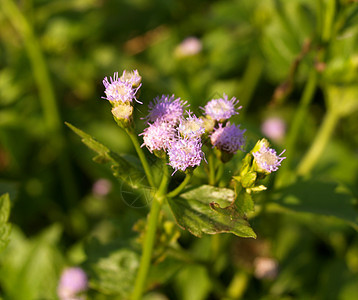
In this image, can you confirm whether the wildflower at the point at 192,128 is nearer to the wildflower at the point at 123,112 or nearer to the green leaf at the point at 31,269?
the wildflower at the point at 123,112

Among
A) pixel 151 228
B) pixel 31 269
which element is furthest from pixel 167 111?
pixel 31 269

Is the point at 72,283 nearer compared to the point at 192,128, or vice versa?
the point at 192,128

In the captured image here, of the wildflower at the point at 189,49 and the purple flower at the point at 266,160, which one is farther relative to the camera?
the wildflower at the point at 189,49

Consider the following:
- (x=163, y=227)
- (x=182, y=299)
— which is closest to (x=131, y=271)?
(x=163, y=227)

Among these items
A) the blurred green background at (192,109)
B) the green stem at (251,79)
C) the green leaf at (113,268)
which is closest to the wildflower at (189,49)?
the blurred green background at (192,109)

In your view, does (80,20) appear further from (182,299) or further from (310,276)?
(310,276)

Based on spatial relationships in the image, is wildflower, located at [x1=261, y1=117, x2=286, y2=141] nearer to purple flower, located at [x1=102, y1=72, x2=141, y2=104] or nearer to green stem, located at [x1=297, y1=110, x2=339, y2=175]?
green stem, located at [x1=297, y1=110, x2=339, y2=175]

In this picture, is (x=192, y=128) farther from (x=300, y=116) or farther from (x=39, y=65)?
(x=39, y=65)
